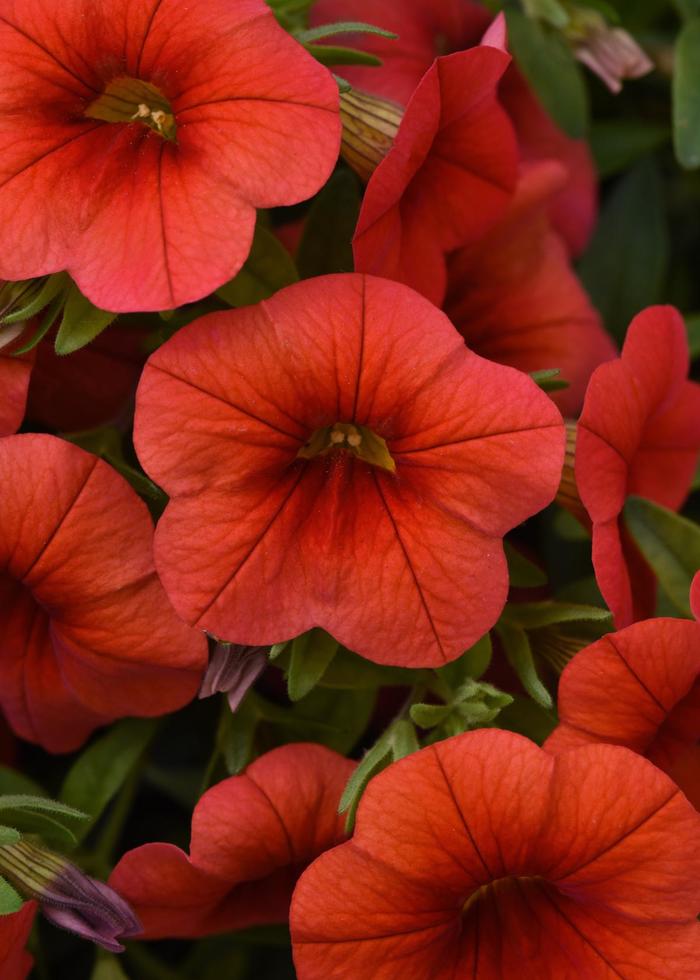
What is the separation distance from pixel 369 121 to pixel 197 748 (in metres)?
0.64

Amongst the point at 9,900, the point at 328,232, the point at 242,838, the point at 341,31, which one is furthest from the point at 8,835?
the point at 341,31

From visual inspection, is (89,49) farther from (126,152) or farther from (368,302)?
(368,302)

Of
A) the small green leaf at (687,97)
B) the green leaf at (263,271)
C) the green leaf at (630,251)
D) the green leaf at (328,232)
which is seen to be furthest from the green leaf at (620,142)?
the green leaf at (263,271)

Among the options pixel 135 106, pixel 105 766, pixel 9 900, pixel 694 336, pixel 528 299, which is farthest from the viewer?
pixel 694 336

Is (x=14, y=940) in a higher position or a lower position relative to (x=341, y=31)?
lower

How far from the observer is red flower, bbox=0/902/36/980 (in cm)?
88

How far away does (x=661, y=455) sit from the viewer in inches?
43.4

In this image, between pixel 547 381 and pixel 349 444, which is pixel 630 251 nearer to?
pixel 547 381

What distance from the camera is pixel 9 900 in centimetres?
86

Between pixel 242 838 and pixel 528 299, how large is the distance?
23.3 inches

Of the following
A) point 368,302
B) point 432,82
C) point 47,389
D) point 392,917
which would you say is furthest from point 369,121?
point 392,917

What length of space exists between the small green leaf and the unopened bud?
35 cm

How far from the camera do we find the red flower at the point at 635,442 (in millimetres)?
944

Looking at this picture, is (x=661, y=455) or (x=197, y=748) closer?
(x=661, y=455)
